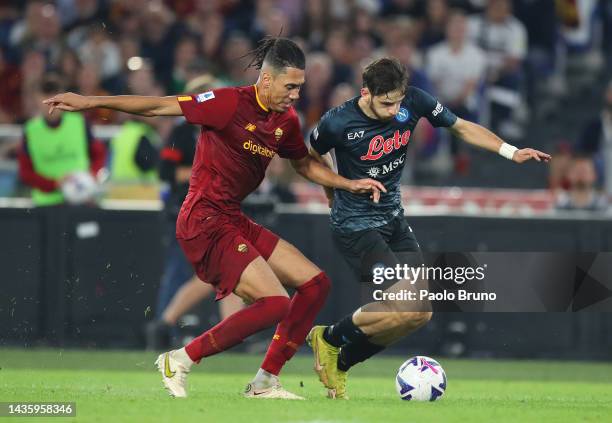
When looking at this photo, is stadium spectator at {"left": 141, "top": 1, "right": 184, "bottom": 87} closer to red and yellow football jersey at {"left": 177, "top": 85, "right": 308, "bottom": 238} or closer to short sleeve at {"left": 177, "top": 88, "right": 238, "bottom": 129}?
red and yellow football jersey at {"left": 177, "top": 85, "right": 308, "bottom": 238}

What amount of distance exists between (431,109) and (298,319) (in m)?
1.79

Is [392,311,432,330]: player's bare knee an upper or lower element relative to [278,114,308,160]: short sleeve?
lower

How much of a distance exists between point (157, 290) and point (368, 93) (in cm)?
592

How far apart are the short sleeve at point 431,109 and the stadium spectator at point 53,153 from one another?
6.03m

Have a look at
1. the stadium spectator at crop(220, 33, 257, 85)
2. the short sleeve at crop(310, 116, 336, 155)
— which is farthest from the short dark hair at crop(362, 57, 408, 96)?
the stadium spectator at crop(220, 33, 257, 85)

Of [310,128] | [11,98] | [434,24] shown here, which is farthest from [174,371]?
[434,24]

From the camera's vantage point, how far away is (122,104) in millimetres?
9406

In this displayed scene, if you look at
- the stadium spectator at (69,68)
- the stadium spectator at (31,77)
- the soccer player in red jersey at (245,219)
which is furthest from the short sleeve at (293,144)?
the stadium spectator at (69,68)

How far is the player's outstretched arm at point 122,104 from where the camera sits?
9250mm

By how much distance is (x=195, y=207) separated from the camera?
994 cm

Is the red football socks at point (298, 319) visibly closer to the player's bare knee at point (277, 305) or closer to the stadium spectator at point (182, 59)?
the player's bare knee at point (277, 305)

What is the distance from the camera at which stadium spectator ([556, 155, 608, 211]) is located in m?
16.2

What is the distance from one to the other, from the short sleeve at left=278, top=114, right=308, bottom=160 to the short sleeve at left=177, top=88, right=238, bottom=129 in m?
0.49

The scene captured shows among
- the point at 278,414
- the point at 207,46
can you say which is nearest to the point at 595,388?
the point at 278,414
